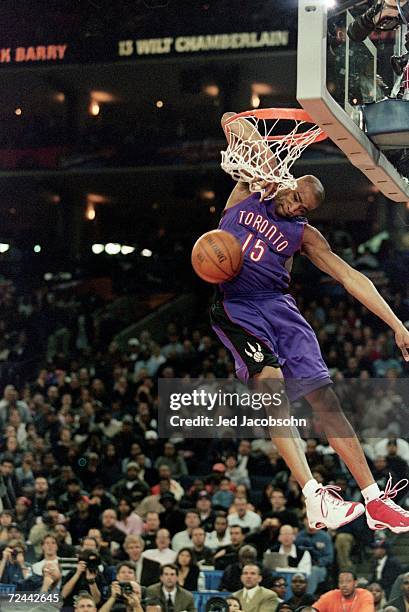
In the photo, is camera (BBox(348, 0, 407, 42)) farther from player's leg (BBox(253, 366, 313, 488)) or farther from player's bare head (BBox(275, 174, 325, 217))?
player's leg (BBox(253, 366, 313, 488))

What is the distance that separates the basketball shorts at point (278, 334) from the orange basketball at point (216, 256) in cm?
26

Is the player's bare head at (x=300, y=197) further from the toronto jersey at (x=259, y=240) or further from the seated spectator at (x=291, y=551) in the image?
the seated spectator at (x=291, y=551)

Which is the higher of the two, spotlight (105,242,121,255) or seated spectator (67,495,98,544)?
spotlight (105,242,121,255)

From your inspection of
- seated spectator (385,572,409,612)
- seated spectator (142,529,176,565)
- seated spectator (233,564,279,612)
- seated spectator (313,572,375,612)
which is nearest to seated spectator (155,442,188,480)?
seated spectator (142,529,176,565)

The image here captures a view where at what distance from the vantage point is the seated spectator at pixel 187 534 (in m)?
10.4

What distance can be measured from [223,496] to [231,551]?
1.08 metres

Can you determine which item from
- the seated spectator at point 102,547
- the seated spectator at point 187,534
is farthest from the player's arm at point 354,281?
the seated spectator at point 102,547

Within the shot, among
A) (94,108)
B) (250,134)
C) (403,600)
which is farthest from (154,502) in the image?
(94,108)

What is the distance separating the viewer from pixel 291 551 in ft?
32.8

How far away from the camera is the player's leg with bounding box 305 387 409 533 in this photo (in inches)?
222

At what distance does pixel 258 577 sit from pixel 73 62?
786 cm

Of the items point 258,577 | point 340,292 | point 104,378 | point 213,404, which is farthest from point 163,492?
point 340,292

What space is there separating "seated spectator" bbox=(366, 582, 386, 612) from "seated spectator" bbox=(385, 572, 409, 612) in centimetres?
7

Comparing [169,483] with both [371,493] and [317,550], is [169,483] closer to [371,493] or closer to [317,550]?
[317,550]
